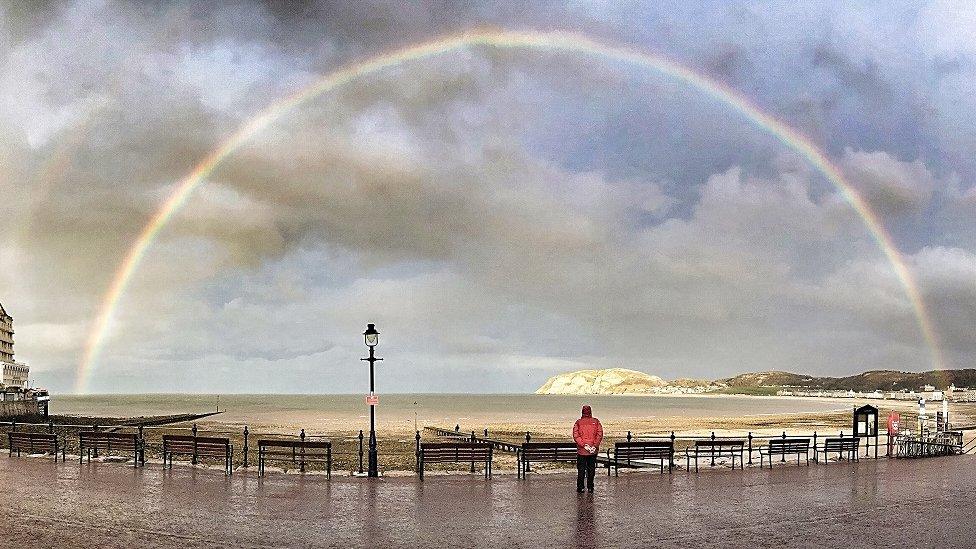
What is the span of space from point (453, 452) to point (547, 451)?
2.94 metres

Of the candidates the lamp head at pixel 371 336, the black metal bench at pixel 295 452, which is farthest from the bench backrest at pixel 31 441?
the lamp head at pixel 371 336

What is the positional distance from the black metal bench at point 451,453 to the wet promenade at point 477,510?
0.61 m

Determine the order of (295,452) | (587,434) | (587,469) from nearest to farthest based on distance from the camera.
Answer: (587,434) → (587,469) → (295,452)

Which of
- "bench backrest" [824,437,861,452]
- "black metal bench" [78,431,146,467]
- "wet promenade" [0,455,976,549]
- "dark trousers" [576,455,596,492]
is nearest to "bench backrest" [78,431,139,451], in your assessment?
"black metal bench" [78,431,146,467]

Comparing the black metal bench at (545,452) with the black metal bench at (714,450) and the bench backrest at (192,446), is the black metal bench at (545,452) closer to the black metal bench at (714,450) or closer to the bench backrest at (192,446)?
the black metal bench at (714,450)

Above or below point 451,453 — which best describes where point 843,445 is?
below

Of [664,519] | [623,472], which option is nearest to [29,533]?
[664,519]

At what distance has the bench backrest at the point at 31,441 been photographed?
3136 centimetres

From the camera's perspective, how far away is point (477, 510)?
725 inches

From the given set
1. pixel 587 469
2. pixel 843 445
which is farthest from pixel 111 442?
pixel 843 445

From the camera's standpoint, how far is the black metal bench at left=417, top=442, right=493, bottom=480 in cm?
2464

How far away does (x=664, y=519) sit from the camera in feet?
56.6

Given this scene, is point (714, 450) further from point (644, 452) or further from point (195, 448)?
point (195, 448)

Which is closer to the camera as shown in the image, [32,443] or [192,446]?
[192,446]
